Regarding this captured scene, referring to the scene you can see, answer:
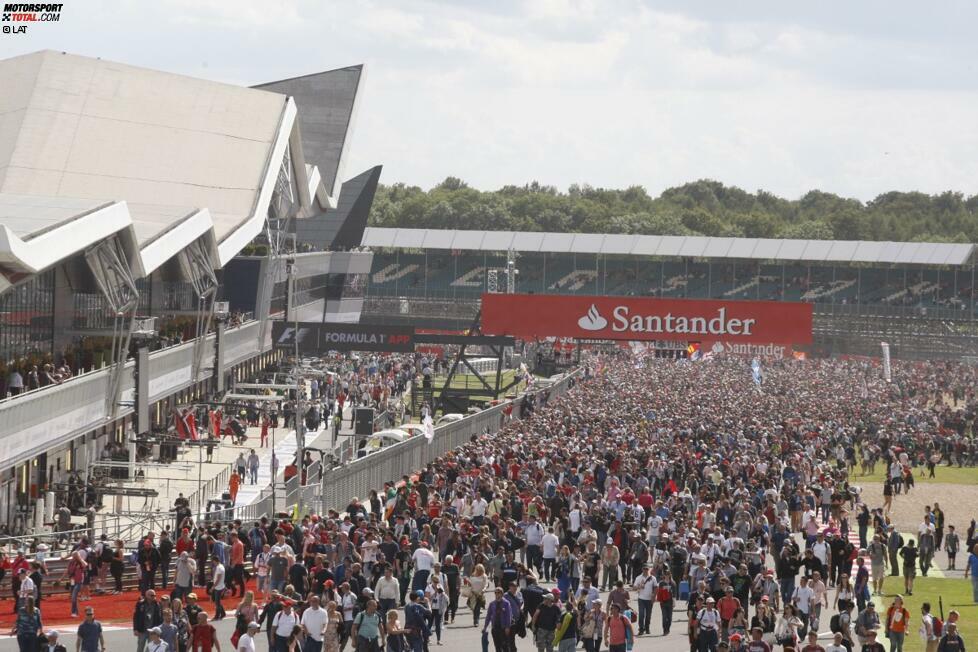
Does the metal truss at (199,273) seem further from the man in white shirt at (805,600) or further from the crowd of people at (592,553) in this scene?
the man in white shirt at (805,600)

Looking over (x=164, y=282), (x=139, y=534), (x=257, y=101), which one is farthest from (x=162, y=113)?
(x=139, y=534)

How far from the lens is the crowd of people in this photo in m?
17.0

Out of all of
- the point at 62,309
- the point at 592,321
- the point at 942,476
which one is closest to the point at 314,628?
the point at 62,309

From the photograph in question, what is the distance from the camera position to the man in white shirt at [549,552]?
23.2 m

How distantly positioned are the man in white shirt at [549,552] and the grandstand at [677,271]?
229 ft

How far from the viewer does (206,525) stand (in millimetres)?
25609

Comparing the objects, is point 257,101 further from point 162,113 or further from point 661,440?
point 661,440

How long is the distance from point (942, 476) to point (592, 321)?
777 inches

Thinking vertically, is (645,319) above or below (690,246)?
below

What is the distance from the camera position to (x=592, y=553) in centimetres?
2156

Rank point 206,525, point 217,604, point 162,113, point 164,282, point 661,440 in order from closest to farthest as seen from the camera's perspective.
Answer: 1. point 217,604
2. point 206,525
3. point 661,440
4. point 164,282
5. point 162,113

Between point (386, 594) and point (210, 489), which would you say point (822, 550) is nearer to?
point (386, 594)

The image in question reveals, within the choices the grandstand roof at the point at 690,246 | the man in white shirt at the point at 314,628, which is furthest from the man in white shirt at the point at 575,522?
the grandstand roof at the point at 690,246

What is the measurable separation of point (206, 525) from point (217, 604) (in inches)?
220
